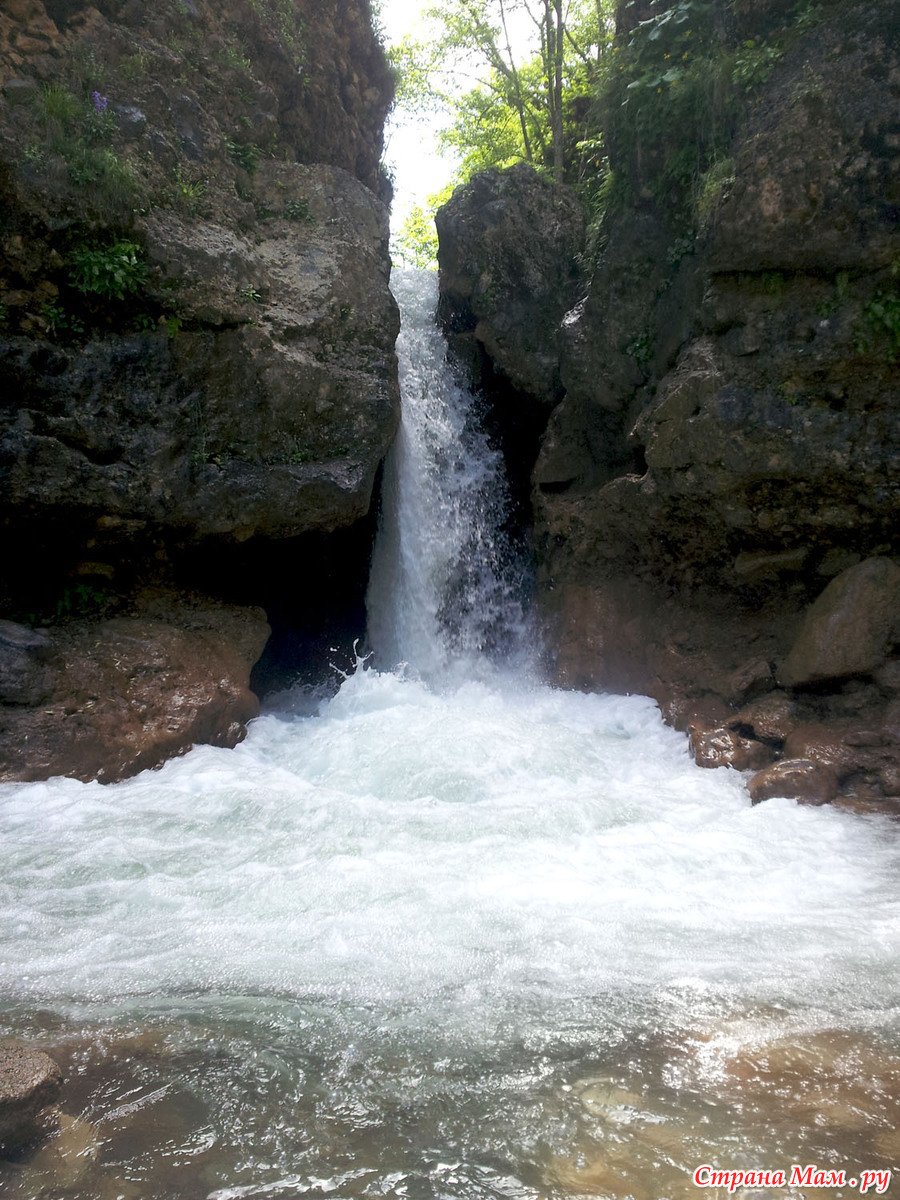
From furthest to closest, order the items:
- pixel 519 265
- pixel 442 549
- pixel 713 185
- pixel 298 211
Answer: pixel 519 265, pixel 442 549, pixel 298 211, pixel 713 185

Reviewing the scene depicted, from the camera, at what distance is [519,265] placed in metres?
10.5

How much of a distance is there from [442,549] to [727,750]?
181 inches

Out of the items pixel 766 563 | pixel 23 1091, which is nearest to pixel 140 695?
pixel 23 1091

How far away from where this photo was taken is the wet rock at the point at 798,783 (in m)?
6.04

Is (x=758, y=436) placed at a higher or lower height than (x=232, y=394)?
lower

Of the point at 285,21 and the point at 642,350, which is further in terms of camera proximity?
the point at 285,21

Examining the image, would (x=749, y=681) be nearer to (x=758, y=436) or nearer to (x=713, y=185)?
(x=758, y=436)

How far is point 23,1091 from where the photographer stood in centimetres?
243

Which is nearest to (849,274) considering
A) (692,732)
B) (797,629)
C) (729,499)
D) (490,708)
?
(729,499)

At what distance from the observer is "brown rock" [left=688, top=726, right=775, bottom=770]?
682cm

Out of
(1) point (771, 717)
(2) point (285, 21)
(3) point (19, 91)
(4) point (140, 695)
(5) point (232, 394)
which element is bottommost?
(4) point (140, 695)

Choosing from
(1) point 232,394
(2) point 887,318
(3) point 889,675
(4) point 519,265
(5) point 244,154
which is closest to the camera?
(3) point 889,675

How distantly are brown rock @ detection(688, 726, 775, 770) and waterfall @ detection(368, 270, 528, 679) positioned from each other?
3280 millimetres

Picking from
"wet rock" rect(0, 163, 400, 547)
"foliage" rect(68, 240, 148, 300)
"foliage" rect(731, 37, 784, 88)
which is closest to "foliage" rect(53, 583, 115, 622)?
"wet rock" rect(0, 163, 400, 547)
